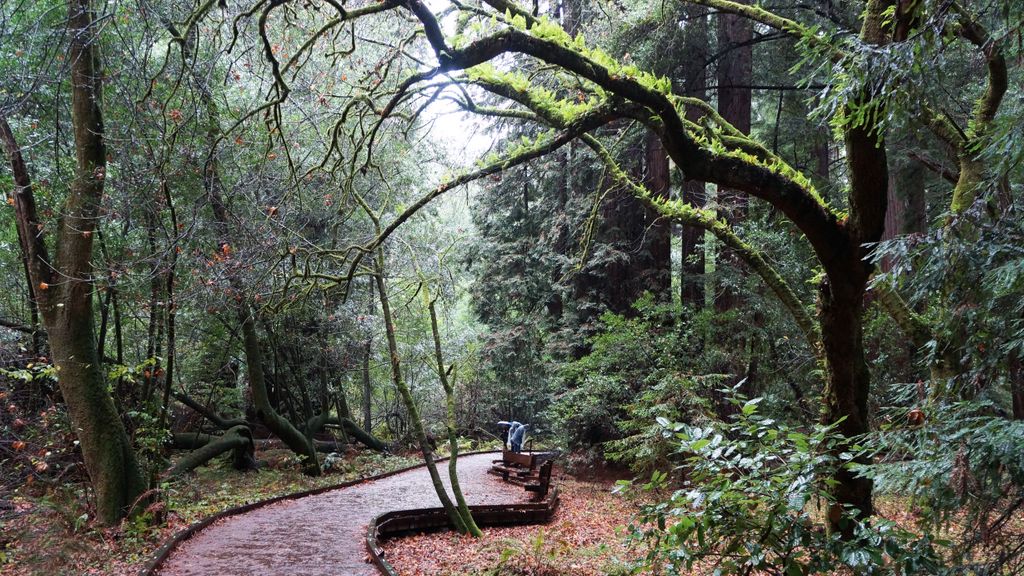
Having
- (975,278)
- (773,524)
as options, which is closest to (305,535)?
(773,524)

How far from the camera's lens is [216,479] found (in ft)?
42.5

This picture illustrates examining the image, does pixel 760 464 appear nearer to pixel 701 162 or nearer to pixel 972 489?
pixel 972 489

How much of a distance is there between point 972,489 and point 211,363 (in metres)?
15.5

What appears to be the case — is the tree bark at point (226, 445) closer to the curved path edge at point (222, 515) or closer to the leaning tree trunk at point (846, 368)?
the curved path edge at point (222, 515)

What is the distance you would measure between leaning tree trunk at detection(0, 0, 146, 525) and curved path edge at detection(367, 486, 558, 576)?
11.5 feet

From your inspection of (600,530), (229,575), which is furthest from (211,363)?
(600,530)

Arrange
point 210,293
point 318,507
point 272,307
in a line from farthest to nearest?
point 318,507 < point 210,293 < point 272,307

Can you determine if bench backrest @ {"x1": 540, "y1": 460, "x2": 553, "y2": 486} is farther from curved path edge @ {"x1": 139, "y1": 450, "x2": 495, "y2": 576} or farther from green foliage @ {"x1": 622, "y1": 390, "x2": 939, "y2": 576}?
green foliage @ {"x1": 622, "y1": 390, "x2": 939, "y2": 576}

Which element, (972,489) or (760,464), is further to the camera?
(972,489)

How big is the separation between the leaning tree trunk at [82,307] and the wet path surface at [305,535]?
1.54 meters

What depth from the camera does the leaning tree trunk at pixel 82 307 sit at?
7.97 meters

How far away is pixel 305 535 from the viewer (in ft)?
28.3

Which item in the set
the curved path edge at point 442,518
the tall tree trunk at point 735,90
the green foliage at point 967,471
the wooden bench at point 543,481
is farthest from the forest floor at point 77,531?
the tall tree trunk at point 735,90

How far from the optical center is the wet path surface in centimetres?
703
